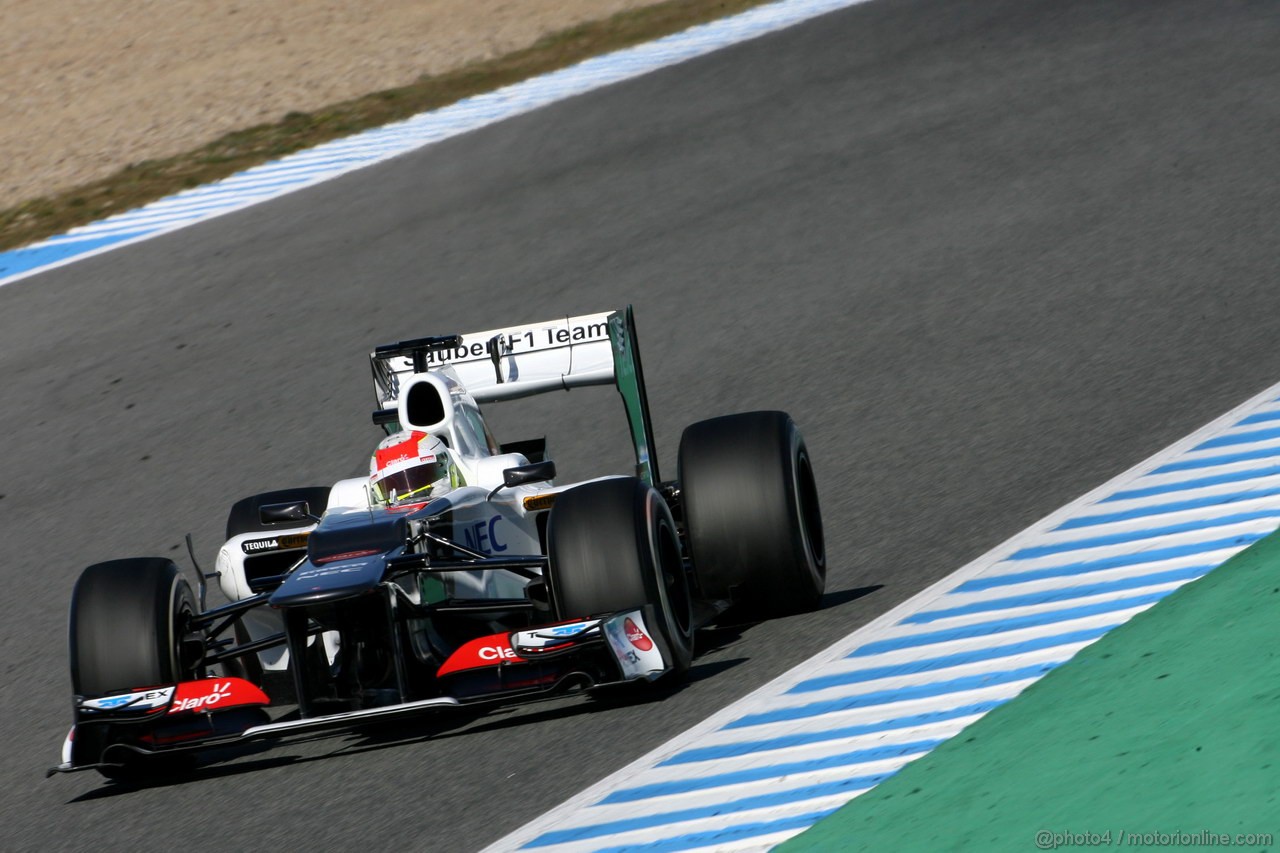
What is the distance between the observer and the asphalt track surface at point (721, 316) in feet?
23.2

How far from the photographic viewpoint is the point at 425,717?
7.38m

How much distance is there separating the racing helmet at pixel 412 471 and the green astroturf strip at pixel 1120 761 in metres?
2.90

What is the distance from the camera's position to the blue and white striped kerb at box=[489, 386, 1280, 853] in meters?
5.61

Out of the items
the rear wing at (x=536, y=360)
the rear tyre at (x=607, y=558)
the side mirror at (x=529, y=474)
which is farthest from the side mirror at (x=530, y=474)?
the rear wing at (x=536, y=360)

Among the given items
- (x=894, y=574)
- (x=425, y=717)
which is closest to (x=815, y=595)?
(x=894, y=574)

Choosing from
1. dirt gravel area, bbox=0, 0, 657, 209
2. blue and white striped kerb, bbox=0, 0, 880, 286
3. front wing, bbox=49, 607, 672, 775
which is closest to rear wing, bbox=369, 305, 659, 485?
front wing, bbox=49, 607, 672, 775

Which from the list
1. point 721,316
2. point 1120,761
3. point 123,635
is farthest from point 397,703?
point 721,316

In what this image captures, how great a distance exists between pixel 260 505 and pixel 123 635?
1.79m

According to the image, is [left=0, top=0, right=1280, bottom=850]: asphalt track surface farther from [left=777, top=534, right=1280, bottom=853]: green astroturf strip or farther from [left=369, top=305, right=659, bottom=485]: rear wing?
[left=369, top=305, right=659, bottom=485]: rear wing

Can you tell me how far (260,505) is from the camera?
875 centimetres

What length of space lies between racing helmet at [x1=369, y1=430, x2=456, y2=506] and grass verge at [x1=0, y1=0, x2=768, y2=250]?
10.3 m

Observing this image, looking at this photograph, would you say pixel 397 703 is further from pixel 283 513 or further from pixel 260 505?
pixel 260 505

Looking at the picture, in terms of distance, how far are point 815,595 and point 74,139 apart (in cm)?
1431

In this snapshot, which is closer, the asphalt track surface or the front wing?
the front wing
